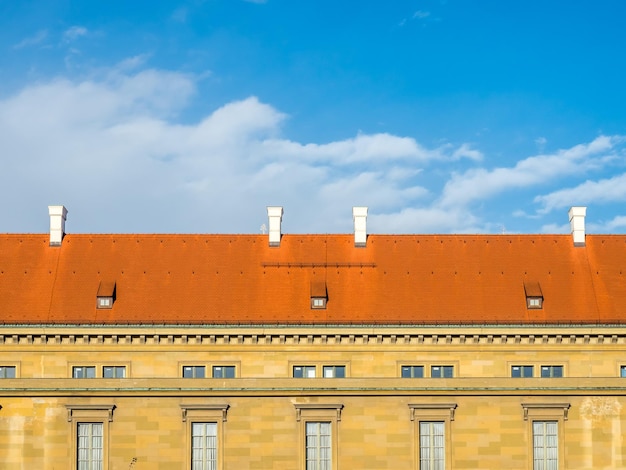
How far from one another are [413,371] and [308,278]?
334 inches

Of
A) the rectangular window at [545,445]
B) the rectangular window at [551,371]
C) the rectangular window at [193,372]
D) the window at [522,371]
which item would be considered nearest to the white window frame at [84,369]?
the rectangular window at [193,372]

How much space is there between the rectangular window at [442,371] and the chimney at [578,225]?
12.4 m

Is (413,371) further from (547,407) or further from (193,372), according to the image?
(193,372)

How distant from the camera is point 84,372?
62.2 meters

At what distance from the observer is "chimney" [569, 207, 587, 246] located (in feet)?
224

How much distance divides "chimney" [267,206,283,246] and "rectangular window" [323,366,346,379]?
9.57 m

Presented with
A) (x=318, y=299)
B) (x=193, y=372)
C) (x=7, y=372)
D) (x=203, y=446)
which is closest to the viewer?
(x=203, y=446)

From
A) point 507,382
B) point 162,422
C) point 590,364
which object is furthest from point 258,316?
point 590,364

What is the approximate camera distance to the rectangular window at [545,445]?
60.9 m

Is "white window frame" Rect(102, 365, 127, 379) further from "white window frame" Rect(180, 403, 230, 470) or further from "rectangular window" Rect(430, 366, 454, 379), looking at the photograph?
"rectangular window" Rect(430, 366, 454, 379)

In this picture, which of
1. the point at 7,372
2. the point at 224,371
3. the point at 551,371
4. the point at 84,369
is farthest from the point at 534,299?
the point at 7,372

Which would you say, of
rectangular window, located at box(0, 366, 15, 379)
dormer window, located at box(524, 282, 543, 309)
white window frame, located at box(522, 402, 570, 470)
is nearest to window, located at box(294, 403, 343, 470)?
white window frame, located at box(522, 402, 570, 470)

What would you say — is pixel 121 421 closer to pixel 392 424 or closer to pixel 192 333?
pixel 192 333

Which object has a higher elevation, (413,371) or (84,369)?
(84,369)
